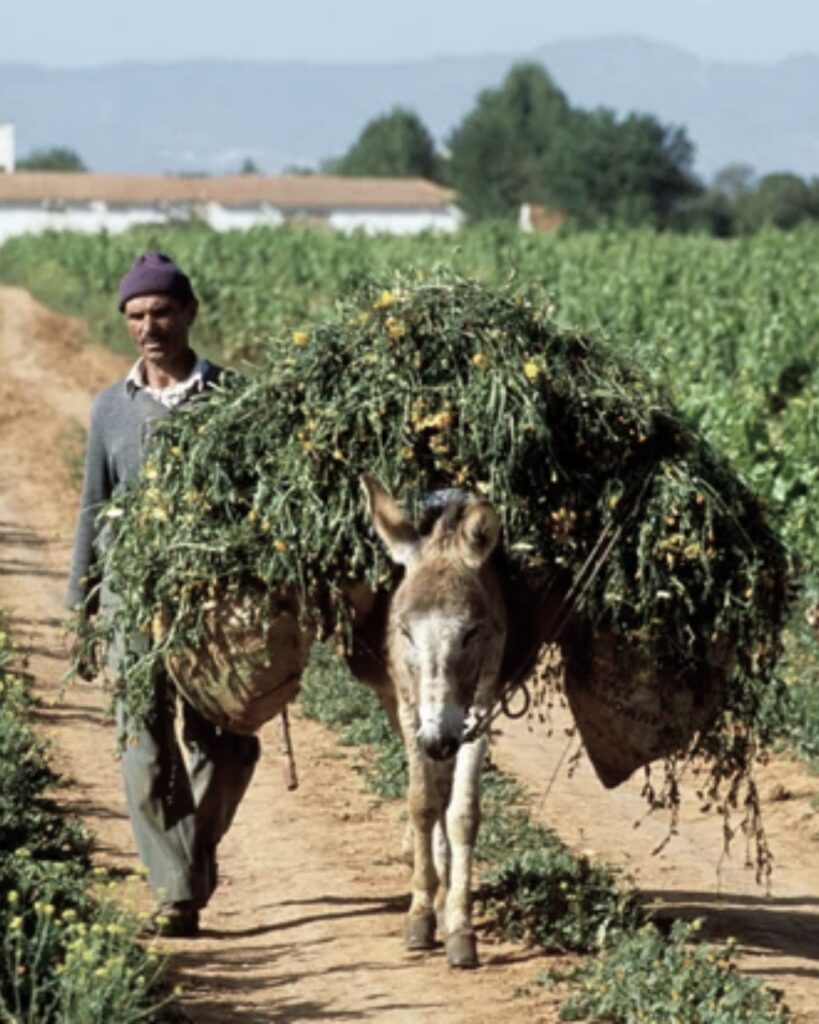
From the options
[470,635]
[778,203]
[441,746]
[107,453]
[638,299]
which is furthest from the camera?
[778,203]

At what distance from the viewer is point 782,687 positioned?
8547mm

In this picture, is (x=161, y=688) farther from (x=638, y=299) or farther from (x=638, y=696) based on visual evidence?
(x=638, y=299)

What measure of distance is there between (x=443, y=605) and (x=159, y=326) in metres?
1.55

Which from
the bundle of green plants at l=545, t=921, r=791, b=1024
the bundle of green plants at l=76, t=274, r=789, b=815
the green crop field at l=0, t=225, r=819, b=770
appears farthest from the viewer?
the green crop field at l=0, t=225, r=819, b=770

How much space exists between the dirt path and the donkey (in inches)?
8.2

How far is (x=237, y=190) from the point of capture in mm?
156250

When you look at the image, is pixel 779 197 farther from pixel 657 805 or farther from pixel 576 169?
pixel 657 805

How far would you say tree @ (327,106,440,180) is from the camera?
632ft

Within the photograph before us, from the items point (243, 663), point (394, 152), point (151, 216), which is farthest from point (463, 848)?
point (394, 152)

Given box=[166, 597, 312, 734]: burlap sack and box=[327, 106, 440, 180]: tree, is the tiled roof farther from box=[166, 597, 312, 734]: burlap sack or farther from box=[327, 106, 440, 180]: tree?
box=[166, 597, 312, 734]: burlap sack

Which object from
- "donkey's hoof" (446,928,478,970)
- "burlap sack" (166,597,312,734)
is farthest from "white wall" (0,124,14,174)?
"donkey's hoof" (446,928,478,970)

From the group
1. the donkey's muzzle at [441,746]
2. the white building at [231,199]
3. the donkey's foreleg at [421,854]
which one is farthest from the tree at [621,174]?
the donkey's muzzle at [441,746]

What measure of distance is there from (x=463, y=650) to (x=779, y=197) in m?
127

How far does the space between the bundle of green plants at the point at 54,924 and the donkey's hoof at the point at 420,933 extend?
2.67 feet
